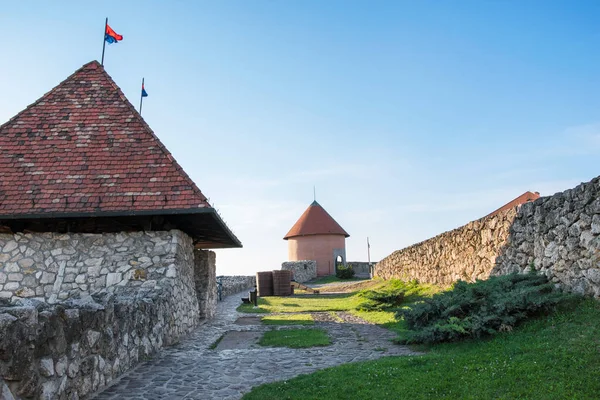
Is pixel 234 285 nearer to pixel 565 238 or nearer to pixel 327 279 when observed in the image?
pixel 327 279

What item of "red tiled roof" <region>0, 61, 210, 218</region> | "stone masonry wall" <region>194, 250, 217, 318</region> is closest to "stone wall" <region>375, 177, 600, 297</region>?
"red tiled roof" <region>0, 61, 210, 218</region>

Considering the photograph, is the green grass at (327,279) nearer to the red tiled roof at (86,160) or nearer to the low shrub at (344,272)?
the low shrub at (344,272)

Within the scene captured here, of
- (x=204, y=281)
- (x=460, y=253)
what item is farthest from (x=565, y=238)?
(x=204, y=281)

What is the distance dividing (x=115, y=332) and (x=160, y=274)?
10.8 feet

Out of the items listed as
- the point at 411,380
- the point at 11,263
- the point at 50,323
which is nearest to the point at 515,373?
the point at 411,380

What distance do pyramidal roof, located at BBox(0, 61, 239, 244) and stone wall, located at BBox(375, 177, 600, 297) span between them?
599 cm

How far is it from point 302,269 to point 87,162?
28.4 metres

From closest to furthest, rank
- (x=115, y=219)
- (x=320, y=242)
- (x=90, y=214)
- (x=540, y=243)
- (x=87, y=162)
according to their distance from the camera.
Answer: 1. (x=540, y=243)
2. (x=90, y=214)
3. (x=115, y=219)
4. (x=87, y=162)
5. (x=320, y=242)

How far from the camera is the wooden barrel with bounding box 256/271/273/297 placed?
23.8 metres

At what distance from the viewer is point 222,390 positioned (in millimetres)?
5711

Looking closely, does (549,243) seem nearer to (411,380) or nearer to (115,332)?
(411,380)

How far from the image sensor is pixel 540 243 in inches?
338

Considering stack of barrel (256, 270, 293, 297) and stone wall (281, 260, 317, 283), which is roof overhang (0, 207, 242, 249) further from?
stone wall (281, 260, 317, 283)

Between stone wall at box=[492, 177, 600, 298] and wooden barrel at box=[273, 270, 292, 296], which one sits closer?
stone wall at box=[492, 177, 600, 298]
